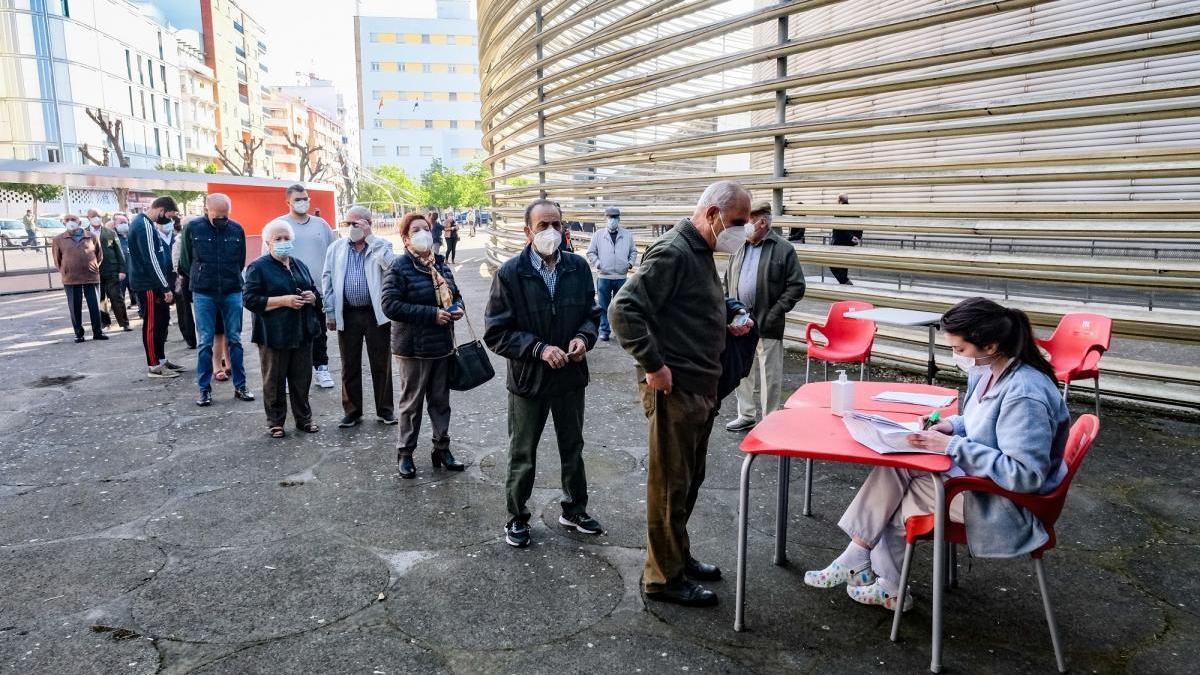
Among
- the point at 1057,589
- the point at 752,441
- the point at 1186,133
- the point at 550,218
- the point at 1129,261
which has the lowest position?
the point at 1057,589

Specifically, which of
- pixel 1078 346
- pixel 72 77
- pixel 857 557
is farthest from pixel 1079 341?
pixel 72 77

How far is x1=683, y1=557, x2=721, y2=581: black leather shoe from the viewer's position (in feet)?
12.2

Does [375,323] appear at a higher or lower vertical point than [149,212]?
lower

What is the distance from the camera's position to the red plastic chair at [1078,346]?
564cm

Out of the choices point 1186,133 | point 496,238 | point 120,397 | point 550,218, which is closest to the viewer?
point 550,218

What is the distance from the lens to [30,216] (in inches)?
1405

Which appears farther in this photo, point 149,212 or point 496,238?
point 496,238

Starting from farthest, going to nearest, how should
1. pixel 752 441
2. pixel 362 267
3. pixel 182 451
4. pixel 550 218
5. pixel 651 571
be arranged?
pixel 362 267
pixel 182 451
pixel 550 218
pixel 651 571
pixel 752 441

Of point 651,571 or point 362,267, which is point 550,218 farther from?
point 362,267

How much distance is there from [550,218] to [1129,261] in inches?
207

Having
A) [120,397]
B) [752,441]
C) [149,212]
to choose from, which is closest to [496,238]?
[149,212]

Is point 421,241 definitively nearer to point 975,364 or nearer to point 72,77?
point 975,364

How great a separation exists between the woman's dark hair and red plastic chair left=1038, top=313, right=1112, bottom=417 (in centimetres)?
297

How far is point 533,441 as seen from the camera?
4180mm
